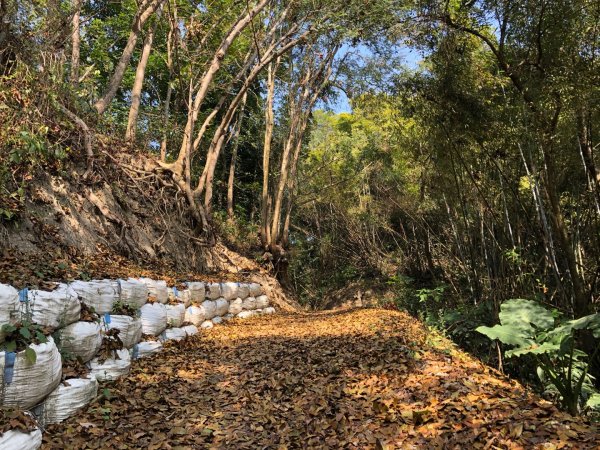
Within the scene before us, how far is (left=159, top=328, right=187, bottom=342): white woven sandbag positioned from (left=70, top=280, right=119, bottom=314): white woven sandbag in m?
1.13

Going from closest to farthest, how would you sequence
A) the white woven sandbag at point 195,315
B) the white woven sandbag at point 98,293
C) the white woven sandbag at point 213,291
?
the white woven sandbag at point 98,293, the white woven sandbag at point 195,315, the white woven sandbag at point 213,291

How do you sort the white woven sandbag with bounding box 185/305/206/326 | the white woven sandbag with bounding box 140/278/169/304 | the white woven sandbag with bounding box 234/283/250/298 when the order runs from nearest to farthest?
the white woven sandbag with bounding box 140/278/169/304
the white woven sandbag with bounding box 185/305/206/326
the white woven sandbag with bounding box 234/283/250/298

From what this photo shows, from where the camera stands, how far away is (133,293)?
4.14m

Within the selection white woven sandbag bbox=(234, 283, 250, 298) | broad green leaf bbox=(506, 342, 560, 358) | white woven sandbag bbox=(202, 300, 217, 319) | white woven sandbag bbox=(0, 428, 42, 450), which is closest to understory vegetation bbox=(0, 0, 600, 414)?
broad green leaf bbox=(506, 342, 560, 358)

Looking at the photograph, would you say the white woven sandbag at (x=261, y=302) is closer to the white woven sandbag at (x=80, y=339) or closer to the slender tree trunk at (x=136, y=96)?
the slender tree trunk at (x=136, y=96)

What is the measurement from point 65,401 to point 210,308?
4.13 metres

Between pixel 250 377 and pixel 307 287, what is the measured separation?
13063 mm

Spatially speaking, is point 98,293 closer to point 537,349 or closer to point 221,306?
point 537,349

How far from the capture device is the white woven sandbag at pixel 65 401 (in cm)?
251

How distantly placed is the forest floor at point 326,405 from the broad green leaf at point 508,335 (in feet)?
1.03

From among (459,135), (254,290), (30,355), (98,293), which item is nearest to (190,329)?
(98,293)

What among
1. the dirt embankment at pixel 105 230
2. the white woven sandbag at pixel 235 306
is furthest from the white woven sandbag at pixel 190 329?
the white woven sandbag at pixel 235 306

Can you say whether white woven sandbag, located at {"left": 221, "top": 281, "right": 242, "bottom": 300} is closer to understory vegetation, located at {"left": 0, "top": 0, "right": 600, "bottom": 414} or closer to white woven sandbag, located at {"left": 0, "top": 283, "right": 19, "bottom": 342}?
understory vegetation, located at {"left": 0, "top": 0, "right": 600, "bottom": 414}

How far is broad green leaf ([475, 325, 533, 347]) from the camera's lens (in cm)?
280
